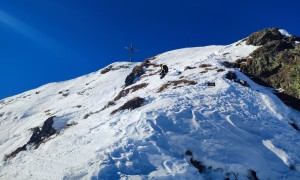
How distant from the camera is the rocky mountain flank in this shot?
30375mm

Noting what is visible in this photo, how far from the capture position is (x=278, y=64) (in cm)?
3566

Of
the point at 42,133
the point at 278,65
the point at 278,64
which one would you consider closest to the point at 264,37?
the point at 278,64

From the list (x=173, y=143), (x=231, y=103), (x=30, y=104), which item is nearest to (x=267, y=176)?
(x=173, y=143)

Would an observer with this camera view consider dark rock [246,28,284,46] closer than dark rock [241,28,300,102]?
No

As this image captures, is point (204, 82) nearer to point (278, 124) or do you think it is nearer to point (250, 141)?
point (278, 124)

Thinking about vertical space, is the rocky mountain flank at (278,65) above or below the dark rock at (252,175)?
above

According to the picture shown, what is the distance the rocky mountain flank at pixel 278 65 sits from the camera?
99.7 feet

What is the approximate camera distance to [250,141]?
1994 centimetres

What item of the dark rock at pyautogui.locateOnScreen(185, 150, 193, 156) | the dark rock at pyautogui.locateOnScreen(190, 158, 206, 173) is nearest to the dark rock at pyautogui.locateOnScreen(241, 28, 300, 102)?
the dark rock at pyautogui.locateOnScreen(185, 150, 193, 156)

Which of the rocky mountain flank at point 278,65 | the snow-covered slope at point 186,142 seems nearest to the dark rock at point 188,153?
the snow-covered slope at point 186,142

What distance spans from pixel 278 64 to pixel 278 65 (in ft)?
0.60

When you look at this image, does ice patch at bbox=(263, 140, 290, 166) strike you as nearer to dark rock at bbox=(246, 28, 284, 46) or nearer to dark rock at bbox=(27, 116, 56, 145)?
dark rock at bbox=(27, 116, 56, 145)

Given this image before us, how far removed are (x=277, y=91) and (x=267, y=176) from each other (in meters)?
16.1

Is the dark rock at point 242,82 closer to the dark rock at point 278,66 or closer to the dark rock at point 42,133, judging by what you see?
the dark rock at point 278,66
